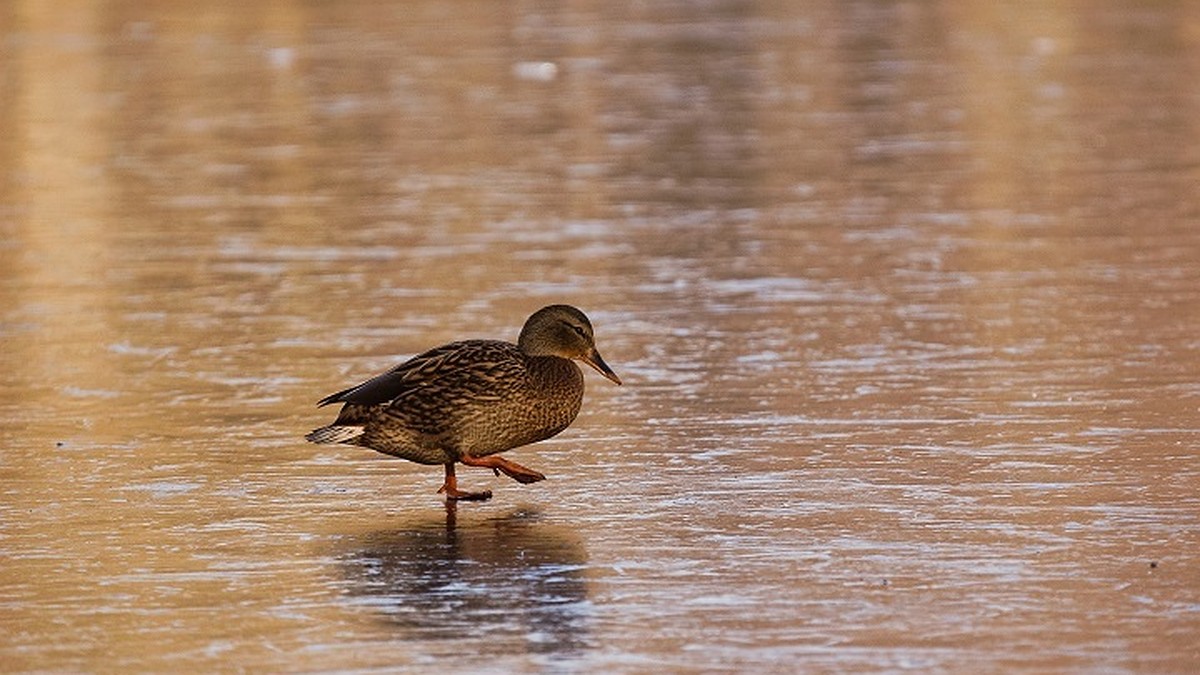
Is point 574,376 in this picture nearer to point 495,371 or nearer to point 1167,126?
point 495,371

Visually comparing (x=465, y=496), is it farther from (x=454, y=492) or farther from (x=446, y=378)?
(x=446, y=378)

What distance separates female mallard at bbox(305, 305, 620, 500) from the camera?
8.29 metres

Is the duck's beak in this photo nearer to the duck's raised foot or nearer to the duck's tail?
the duck's raised foot

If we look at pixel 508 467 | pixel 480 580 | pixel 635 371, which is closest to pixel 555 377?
pixel 508 467

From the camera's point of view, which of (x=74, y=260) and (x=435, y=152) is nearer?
(x=74, y=260)

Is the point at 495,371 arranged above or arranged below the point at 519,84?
above

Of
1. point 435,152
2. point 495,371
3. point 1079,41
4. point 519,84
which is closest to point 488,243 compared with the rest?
point 435,152

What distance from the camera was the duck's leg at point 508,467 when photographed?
832cm

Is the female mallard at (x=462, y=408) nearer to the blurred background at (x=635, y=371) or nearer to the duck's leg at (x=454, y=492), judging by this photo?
the duck's leg at (x=454, y=492)

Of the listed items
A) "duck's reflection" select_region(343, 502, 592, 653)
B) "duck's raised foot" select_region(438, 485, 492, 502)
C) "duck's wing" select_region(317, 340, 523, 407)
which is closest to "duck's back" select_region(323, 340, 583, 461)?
"duck's wing" select_region(317, 340, 523, 407)

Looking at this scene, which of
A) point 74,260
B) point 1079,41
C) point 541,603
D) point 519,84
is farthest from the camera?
point 1079,41

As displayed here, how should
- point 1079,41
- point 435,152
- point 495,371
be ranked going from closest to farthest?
point 495,371 → point 435,152 → point 1079,41

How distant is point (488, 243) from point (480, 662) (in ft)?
29.7

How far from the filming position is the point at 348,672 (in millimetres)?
6078
